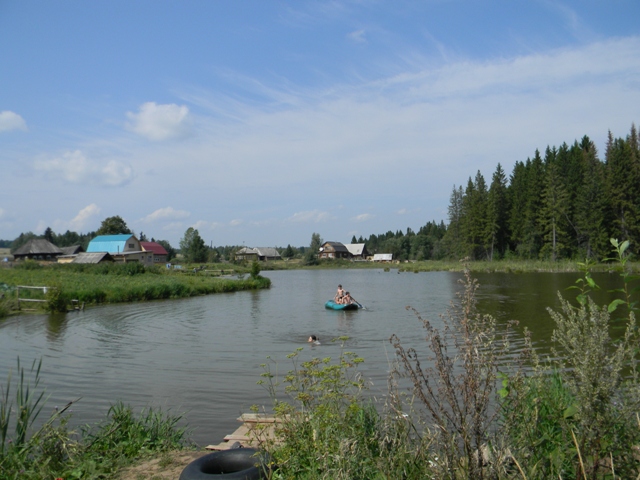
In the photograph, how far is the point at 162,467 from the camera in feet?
18.1

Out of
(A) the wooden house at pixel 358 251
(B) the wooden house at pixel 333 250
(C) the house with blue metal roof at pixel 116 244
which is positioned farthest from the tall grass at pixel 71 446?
(A) the wooden house at pixel 358 251

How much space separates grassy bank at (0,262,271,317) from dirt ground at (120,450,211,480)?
22239mm

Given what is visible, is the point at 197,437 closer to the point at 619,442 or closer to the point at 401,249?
the point at 619,442

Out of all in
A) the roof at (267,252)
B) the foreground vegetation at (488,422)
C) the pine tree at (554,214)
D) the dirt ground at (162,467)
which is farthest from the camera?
the roof at (267,252)

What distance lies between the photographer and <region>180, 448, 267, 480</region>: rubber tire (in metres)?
4.70

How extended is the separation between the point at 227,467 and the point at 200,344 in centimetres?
1293

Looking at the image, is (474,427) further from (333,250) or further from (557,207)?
(333,250)

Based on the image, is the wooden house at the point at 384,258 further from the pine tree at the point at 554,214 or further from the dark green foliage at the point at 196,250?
the pine tree at the point at 554,214

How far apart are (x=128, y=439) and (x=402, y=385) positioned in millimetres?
5978

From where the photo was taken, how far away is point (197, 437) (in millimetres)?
7910

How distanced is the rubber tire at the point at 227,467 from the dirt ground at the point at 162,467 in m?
0.38

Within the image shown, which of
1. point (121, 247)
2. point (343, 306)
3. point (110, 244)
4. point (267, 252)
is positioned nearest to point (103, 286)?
point (343, 306)

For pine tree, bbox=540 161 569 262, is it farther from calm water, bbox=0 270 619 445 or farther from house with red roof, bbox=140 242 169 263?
house with red roof, bbox=140 242 169 263

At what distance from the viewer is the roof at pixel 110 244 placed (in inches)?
2692
